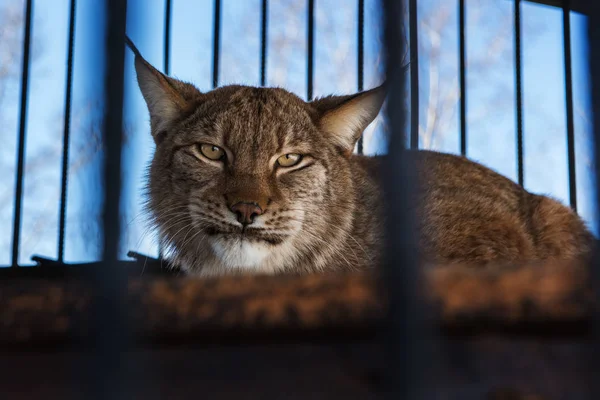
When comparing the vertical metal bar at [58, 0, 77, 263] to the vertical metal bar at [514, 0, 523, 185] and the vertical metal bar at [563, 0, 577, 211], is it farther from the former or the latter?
the vertical metal bar at [563, 0, 577, 211]

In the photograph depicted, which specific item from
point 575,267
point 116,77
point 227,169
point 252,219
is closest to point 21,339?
point 116,77

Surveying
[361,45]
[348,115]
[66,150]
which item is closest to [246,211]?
[348,115]

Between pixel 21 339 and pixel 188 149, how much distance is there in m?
2.55

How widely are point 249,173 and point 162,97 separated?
0.73 meters

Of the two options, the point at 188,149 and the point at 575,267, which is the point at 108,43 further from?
the point at 188,149

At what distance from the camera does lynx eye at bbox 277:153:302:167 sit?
11.5 feet

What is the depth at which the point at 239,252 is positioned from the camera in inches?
126

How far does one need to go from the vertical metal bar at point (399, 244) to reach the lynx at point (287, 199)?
2049 mm

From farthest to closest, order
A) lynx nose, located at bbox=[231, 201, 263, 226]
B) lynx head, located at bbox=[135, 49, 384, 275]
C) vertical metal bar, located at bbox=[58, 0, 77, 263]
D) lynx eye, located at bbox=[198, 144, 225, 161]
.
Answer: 1. vertical metal bar, located at bbox=[58, 0, 77, 263]
2. lynx eye, located at bbox=[198, 144, 225, 161]
3. lynx head, located at bbox=[135, 49, 384, 275]
4. lynx nose, located at bbox=[231, 201, 263, 226]

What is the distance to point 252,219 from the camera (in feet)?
10.3

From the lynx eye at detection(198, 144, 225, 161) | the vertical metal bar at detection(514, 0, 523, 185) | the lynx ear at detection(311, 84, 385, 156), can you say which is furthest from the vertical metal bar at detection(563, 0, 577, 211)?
the lynx eye at detection(198, 144, 225, 161)

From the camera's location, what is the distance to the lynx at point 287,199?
3256mm

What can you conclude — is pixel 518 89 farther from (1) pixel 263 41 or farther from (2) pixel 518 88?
(1) pixel 263 41

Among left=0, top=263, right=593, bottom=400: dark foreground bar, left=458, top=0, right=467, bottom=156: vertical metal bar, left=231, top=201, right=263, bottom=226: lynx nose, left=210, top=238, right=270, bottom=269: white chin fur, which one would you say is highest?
left=458, top=0, right=467, bottom=156: vertical metal bar
